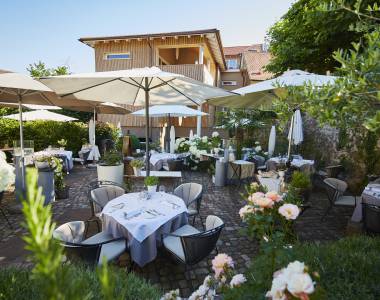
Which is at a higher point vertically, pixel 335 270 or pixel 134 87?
pixel 134 87

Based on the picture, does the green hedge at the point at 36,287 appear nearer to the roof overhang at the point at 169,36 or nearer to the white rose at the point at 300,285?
the white rose at the point at 300,285

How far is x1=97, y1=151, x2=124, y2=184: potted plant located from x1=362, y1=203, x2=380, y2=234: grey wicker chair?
226 inches

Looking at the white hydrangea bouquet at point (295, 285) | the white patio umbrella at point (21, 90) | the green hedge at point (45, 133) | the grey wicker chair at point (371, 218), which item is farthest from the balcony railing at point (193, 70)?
the white hydrangea bouquet at point (295, 285)

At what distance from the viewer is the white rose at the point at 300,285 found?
0.89 metres

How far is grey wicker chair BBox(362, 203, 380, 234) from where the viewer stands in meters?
3.52

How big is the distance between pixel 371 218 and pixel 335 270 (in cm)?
186

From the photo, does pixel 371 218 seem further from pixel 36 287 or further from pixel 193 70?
pixel 193 70

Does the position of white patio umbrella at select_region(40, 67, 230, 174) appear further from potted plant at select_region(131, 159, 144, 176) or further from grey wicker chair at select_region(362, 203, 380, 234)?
grey wicker chair at select_region(362, 203, 380, 234)

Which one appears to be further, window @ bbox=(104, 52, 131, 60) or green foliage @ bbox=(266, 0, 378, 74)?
window @ bbox=(104, 52, 131, 60)

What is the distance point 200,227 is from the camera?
15.7 feet

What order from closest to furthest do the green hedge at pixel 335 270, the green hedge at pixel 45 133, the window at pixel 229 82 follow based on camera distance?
the green hedge at pixel 335 270 → the green hedge at pixel 45 133 → the window at pixel 229 82

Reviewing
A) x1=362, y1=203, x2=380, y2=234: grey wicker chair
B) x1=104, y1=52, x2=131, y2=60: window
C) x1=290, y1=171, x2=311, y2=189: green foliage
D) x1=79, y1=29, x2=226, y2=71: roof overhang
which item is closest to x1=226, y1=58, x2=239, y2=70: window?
x1=79, y1=29, x2=226, y2=71: roof overhang

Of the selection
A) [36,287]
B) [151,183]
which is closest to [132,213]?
[151,183]

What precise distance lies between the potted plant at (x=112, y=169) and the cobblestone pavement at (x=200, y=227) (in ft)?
2.31
